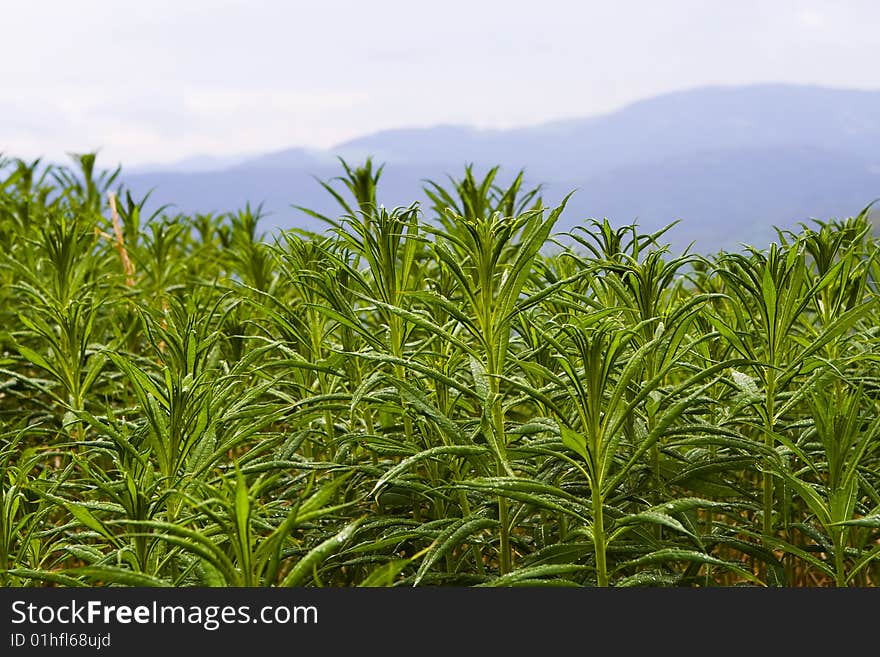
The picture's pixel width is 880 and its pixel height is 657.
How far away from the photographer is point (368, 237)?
161 centimetres

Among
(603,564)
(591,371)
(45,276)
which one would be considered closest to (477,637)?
(603,564)

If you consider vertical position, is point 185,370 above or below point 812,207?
below

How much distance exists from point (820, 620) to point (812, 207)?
104213 mm

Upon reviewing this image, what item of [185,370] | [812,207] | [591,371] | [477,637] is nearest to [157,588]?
[477,637]

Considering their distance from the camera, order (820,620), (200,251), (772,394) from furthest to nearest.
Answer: (200,251) → (772,394) → (820,620)

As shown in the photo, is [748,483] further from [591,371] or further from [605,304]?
[591,371]

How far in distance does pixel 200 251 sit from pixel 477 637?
307cm

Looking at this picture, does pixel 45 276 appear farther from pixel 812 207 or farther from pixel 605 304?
pixel 812 207

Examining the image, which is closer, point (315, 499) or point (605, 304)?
point (315, 499)

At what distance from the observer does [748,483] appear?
81.5 inches

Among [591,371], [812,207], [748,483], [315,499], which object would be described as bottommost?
[748,483]

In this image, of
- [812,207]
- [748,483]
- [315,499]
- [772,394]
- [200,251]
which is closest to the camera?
[315,499]

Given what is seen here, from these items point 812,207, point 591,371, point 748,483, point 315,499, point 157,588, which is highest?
Answer: point 812,207

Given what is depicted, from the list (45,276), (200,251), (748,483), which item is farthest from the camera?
(200,251)
